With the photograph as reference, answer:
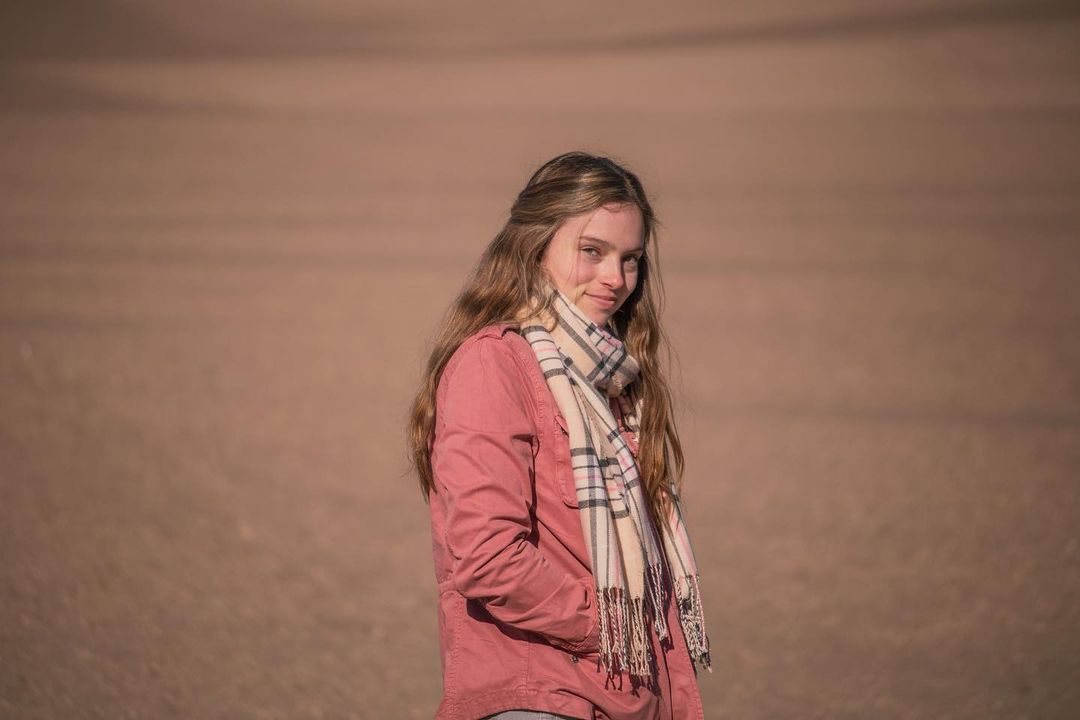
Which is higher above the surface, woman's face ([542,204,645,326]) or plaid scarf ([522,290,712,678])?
woman's face ([542,204,645,326])

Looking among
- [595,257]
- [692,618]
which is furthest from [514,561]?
[595,257]

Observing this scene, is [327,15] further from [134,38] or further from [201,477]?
[201,477]

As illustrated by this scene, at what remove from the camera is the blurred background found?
5551 mm

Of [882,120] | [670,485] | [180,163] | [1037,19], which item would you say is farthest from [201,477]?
[1037,19]

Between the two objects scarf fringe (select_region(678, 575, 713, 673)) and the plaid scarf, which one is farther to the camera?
scarf fringe (select_region(678, 575, 713, 673))

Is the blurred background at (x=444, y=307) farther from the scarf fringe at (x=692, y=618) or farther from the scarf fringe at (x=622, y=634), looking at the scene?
the scarf fringe at (x=622, y=634)

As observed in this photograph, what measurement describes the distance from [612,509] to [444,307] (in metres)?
9.17

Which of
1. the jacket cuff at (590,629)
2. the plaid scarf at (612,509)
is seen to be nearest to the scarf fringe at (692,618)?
the plaid scarf at (612,509)

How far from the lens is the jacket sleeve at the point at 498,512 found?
195cm

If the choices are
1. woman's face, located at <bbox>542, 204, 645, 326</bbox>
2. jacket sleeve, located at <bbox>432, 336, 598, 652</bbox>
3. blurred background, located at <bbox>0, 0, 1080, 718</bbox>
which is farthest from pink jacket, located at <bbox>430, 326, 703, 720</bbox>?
blurred background, located at <bbox>0, 0, 1080, 718</bbox>

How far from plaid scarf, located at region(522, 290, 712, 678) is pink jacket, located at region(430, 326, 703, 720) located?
0.03 meters

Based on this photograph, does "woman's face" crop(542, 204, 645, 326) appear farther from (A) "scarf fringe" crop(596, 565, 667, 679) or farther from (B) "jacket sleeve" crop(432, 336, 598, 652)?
(A) "scarf fringe" crop(596, 565, 667, 679)

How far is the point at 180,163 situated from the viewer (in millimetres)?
14180

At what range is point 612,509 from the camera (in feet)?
7.03
